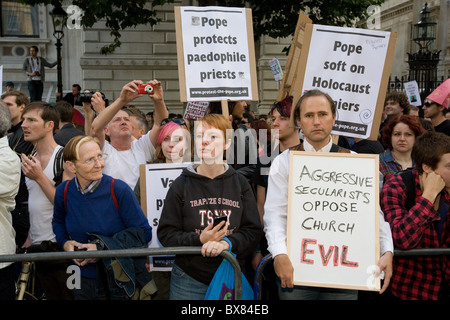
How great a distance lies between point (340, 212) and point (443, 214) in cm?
71

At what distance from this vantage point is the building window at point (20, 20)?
2156 centimetres

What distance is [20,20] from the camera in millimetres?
21641

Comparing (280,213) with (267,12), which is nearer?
(280,213)

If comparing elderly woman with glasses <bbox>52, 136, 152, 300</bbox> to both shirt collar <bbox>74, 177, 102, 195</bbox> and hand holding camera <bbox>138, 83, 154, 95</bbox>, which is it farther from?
hand holding camera <bbox>138, 83, 154, 95</bbox>

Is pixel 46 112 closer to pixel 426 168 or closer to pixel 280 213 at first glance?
pixel 280 213

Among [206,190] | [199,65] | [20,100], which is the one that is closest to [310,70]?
[199,65]

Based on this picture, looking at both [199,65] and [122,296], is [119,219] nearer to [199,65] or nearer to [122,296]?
[122,296]

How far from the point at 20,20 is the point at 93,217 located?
21.4 m

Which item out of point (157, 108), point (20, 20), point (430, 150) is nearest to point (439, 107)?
point (430, 150)

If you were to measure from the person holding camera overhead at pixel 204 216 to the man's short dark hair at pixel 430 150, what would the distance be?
105 centimetres

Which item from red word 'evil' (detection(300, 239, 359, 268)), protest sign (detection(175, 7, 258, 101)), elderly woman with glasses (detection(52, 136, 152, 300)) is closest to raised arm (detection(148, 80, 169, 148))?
protest sign (detection(175, 7, 258, 101))

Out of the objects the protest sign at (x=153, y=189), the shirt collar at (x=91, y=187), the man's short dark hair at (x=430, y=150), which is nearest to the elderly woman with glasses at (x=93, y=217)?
the shirt collar at (x=91, y=187)

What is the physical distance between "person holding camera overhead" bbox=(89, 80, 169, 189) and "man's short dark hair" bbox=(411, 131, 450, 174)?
201 cm

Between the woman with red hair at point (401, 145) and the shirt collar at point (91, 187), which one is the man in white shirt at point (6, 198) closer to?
the shirt collar at point (91, 187)
